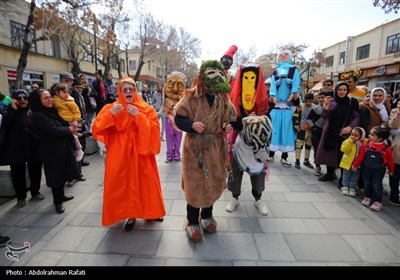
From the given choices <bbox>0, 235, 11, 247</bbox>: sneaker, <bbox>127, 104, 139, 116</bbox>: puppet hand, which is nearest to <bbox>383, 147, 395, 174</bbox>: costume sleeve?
<bbox>127, 104, 139, 116</bbox>: puppet hand

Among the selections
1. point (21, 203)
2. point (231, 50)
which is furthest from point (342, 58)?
point (21, 203)

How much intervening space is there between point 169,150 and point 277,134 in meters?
2.66

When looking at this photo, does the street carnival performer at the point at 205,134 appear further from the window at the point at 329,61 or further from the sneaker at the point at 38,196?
the window at the point at 329,61

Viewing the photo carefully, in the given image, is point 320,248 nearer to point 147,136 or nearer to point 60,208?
point 147,136

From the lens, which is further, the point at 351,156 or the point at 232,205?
the point at 351,156

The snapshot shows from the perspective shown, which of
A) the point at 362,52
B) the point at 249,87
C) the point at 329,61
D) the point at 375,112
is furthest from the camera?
the point at 329,61

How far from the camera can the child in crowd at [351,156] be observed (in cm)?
392

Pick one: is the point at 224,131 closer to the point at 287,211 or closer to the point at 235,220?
the point at 235,220

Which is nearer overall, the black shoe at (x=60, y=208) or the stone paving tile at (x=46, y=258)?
the stone paving tile at (x=46, y=258)

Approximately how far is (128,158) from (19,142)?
1920 mm

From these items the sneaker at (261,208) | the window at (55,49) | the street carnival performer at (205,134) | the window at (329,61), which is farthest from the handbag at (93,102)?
the window at (329,61)

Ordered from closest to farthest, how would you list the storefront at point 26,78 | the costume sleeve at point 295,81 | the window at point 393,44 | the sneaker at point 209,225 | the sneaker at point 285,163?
1. the sneaker at point 209,225
2. the costume sleeve at point 295,81
3. the sneaker at point 285,163
4. the storefront at point 26,78
5. the window at point 393,44

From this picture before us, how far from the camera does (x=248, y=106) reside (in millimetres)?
3629

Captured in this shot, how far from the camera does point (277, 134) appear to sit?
557 cm
